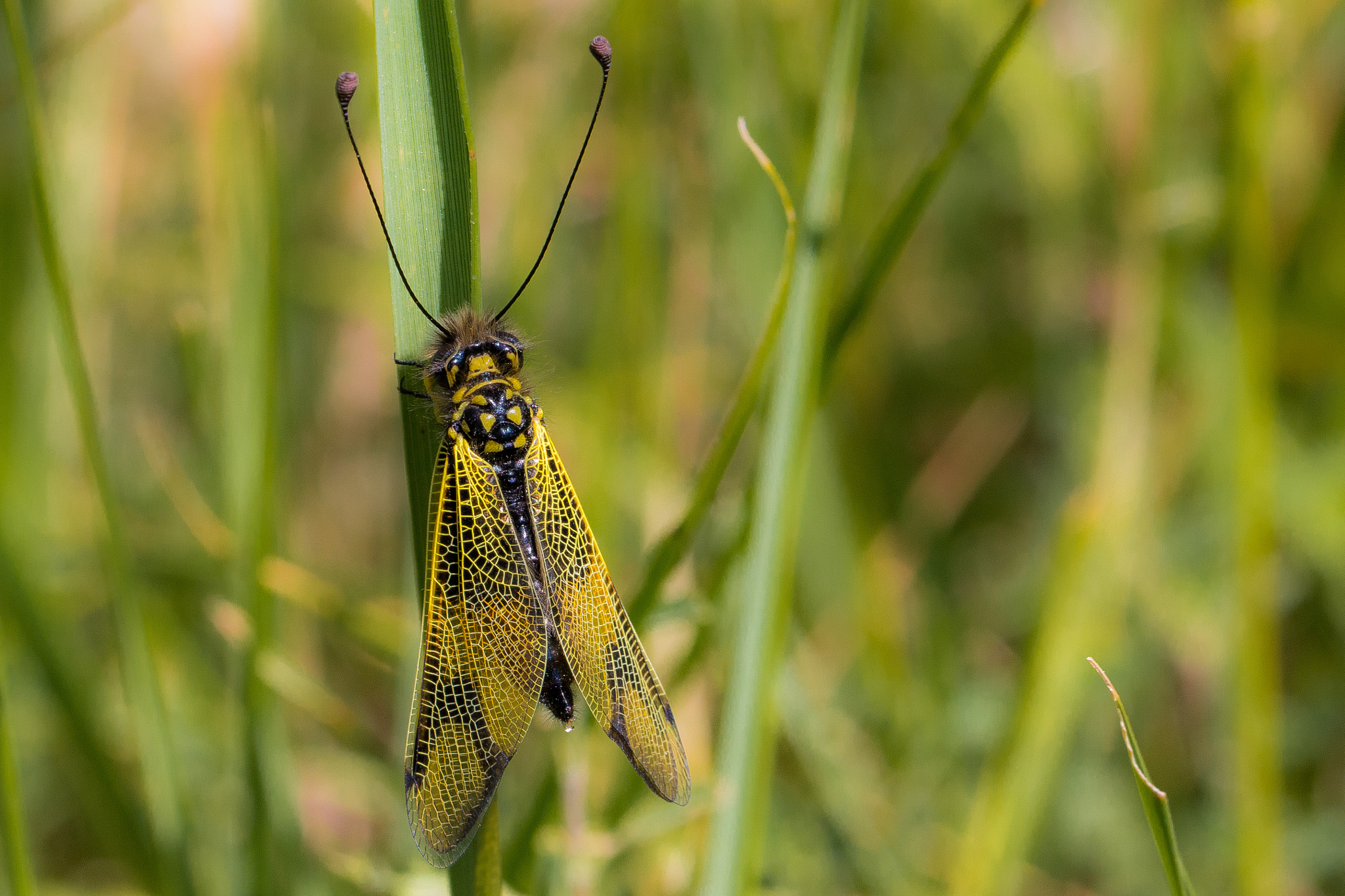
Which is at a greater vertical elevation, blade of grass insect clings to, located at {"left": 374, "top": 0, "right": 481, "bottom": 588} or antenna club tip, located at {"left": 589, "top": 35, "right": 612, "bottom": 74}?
antenna club tip, located at {"left": 589, "top": 35, "right": 612, "bottom": 74}

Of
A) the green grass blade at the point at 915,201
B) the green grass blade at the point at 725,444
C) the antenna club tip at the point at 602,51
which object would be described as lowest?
the green grass blade at the point at 725,444

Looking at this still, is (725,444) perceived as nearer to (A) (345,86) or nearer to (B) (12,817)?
(A) (345,86)

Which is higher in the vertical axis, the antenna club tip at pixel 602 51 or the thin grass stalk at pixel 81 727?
the antenna club tip at pixel 602 51

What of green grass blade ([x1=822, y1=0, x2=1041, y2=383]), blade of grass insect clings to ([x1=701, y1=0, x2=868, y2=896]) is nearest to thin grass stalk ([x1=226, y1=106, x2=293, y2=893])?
blade of grass insect clings to ([x1=701, y1=0, x2=868, y2=896])

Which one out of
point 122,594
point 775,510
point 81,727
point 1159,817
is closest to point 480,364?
point 775,510

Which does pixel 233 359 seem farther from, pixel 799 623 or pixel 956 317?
pixel 956 317

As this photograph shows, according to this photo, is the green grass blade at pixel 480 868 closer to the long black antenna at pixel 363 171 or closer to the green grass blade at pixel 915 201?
the long black antenna at pixel 363 171

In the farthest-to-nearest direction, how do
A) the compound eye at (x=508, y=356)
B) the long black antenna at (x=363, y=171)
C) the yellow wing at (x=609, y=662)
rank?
the compound eye at (x=508, y=356) → the yellow wing at (x=609, y=662) → the long black antenna at (x=363, y=171)

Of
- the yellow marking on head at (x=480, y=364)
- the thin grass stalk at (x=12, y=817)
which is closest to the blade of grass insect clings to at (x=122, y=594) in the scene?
the thin grass stalk at (x=12, y=817)

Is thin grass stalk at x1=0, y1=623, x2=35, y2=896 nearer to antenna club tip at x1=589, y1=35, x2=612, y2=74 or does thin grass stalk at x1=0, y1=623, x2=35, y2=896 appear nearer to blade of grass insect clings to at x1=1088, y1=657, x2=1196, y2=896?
antenna club tip at x1=589, y1=35, x2=612, y2=74
